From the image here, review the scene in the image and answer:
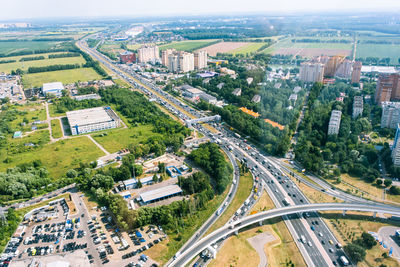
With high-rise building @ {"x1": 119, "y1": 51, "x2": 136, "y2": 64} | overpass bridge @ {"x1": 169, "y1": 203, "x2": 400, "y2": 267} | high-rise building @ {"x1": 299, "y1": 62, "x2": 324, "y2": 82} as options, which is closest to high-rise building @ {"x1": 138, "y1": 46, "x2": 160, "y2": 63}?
high-rise building @ {"x1": 119, "y1": 51, "x2": 136, "y2": 64}

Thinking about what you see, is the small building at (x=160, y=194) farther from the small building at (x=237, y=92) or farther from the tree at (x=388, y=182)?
the small building at (x=237, y=92)

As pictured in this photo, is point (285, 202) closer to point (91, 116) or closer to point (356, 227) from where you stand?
point (356, 227)

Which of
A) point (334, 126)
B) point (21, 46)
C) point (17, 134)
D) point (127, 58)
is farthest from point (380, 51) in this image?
point (21, 46)

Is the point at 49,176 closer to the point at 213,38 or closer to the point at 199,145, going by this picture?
the point at 199,145

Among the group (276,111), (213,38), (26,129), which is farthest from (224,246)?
(213,38)

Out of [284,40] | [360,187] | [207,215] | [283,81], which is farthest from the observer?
[284,40]

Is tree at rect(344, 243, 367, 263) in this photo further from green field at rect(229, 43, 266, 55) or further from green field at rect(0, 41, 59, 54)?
green field at rect(0, 41, 59, 54)
